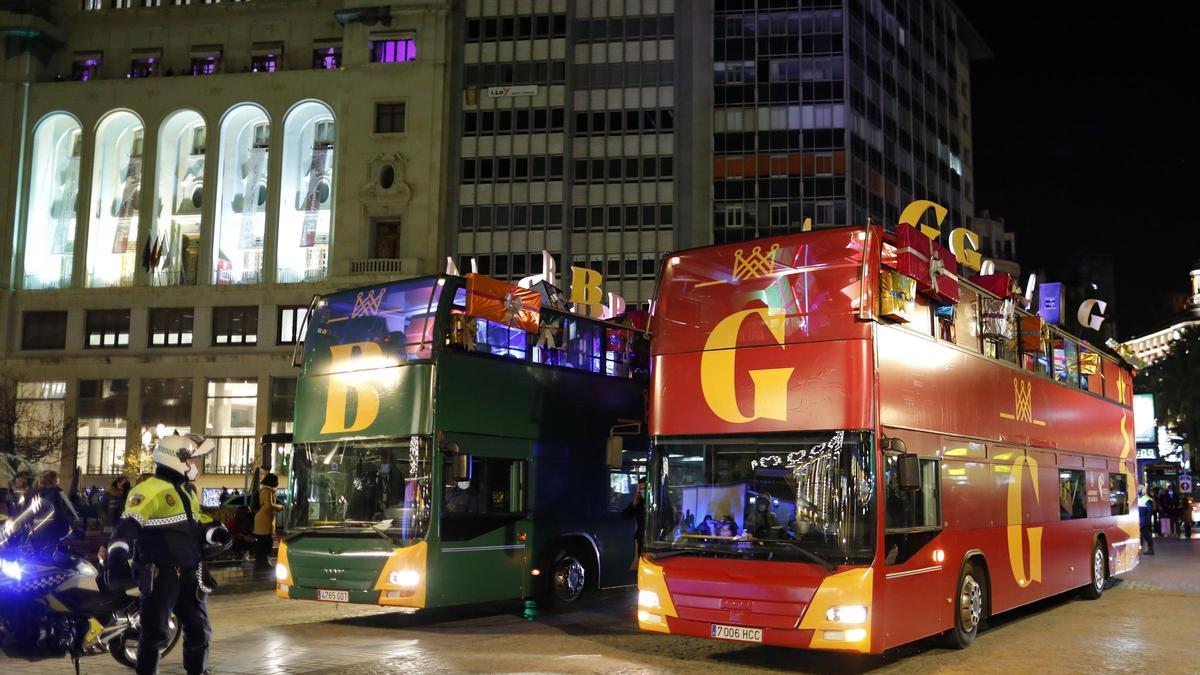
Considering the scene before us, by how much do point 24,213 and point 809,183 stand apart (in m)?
43.6

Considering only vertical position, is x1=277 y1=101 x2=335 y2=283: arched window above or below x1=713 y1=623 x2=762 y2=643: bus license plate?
above

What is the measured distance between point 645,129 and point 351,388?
47892 mm

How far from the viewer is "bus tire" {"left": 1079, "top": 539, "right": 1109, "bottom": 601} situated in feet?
56.1

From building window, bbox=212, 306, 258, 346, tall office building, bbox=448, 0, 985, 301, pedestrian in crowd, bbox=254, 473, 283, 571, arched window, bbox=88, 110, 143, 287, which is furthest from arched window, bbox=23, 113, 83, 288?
pedestrian in crowd, bbox=254, 473, 283, 571

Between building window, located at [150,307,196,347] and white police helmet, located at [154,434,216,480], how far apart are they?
51.6m

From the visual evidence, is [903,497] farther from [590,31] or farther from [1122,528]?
[590,31]

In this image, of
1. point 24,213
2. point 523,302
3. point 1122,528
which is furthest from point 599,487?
point 24,213

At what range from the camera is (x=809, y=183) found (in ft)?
195

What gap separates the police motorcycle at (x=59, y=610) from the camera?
9820 mm

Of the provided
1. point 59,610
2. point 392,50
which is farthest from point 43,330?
point 59,610

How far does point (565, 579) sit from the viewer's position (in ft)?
52.1

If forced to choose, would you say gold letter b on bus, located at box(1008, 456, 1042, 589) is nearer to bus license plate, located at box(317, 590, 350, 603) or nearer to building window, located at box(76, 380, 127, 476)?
bus license plate, located at box(317, 590, 350, 603)

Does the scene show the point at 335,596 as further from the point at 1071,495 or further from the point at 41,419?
the point at 41,419

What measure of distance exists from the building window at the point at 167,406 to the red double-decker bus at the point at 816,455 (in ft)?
167
